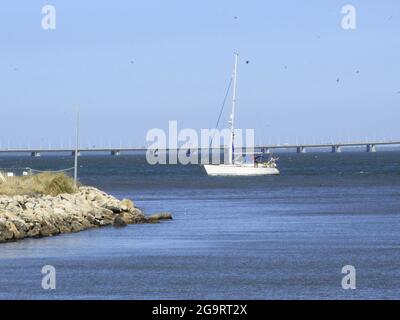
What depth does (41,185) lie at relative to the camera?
1909 inches

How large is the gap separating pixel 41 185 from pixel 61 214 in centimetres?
772

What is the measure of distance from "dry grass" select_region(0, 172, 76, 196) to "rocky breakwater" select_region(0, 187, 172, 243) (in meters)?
0.73

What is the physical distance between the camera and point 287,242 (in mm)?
36688

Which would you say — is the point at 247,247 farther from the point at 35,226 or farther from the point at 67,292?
the point at 67,292

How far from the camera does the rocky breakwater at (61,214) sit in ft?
121

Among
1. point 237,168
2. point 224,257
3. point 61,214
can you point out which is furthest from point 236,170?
point 224,257

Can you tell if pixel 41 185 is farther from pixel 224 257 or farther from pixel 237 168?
pixel 237 168

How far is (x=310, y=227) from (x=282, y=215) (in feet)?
23.2

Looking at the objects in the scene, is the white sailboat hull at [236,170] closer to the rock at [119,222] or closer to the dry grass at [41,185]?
the dry grass at [41,185]

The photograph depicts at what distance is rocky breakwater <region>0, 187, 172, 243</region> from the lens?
37.0m

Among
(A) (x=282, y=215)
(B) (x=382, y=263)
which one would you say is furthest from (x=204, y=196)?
(B) (x=382, y=263)

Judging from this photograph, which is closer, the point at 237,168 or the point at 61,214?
the point at 61,214

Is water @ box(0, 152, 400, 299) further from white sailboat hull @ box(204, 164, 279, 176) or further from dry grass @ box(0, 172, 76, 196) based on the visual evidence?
white sailboat hull @ box(204, 164, 279, 176)

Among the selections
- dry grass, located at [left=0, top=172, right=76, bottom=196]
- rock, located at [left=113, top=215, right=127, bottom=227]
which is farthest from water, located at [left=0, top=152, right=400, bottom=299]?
dry grass, located at [left=0, top=172, right=76, bottom=196]
